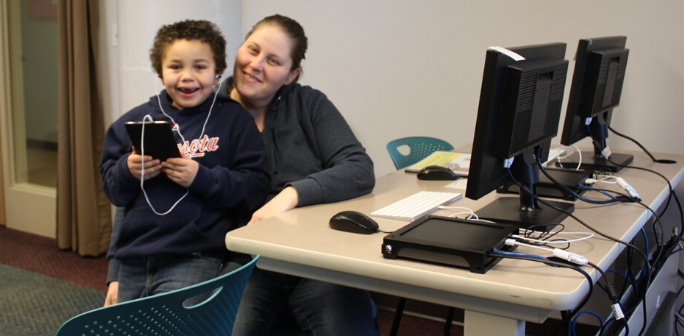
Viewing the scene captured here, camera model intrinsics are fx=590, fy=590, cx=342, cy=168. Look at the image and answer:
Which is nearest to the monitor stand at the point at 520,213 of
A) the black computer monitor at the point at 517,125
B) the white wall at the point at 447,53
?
the black computer monitor at the point at 517,125

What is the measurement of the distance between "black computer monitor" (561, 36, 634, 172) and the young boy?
0.96 m

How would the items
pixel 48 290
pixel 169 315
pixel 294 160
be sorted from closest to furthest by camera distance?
pixel 169 315 < pixel 294 160 < pixel 48 290

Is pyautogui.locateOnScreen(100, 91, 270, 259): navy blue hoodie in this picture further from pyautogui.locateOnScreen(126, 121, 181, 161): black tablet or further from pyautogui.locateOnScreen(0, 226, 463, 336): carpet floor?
pyautogui.locateOnScreen(0, 226, 463, 336): carpet floor

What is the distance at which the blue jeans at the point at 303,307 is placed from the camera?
1443 millimetres

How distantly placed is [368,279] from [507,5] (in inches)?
72.6

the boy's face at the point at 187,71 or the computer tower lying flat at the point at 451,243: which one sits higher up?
the boy's face at the point at 187,71

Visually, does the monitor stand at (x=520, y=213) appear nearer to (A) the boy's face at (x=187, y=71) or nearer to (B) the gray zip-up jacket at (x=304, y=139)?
(B) the gray zip-up jacket at (x=304, y=139)

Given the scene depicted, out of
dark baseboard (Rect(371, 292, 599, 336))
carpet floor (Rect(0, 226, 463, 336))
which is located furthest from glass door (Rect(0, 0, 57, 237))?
dark baseboard (Rect(371, 292, 599, 336))

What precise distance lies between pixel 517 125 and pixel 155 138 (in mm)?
847

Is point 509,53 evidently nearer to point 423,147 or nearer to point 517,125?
point 517,125

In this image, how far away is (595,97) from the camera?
1.85m

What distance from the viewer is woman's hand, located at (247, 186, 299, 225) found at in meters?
1.46

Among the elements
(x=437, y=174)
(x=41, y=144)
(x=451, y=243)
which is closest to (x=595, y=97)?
(x=437, y=174)

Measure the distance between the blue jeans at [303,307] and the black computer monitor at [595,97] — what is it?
0.85 m
